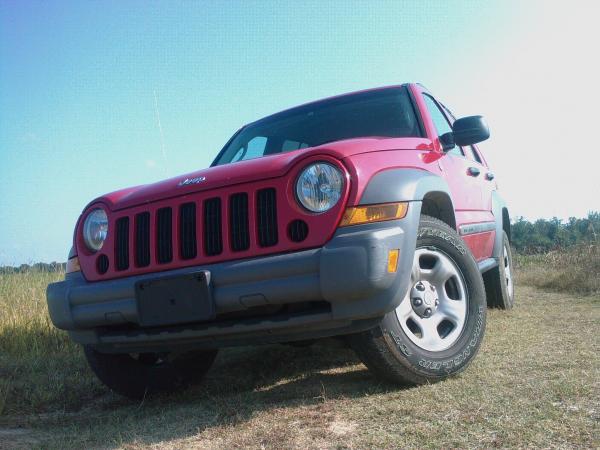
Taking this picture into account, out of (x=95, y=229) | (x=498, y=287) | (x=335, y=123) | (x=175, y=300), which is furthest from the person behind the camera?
(x=498, y=287)

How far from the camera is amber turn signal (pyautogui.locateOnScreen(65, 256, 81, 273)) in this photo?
298cm

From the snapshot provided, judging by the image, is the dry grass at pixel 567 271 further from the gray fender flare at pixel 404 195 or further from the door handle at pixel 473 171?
the gray fender flare at pixel 404 195

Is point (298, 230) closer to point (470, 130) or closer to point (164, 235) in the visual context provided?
point (164, 235)

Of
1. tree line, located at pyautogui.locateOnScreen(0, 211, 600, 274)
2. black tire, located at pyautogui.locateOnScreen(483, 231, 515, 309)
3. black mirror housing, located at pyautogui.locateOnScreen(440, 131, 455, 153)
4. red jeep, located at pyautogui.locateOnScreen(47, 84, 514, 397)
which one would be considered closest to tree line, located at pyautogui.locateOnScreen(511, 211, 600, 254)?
tree line, located at pyautogui.locateOnScreen(0, 211, 600, 274)

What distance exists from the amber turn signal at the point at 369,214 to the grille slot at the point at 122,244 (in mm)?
1248

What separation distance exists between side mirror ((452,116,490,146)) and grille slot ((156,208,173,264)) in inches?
81.3

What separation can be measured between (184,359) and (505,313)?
3.44 meters

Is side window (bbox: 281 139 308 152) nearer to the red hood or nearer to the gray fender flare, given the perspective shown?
the red hood

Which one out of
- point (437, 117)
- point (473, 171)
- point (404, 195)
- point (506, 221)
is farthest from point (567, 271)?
point (404, 195)

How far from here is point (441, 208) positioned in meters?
3.35

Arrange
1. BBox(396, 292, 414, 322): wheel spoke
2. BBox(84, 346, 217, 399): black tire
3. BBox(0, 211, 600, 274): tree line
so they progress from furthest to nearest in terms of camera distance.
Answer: BBox(0, 211, 600, 274): tree line → BBox(84, 346, 217, 399): black tire → BBox(396, 292, 414, 322): wheel spoke

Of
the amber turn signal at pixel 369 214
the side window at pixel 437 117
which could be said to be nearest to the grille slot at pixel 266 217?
the amber turn signal at pixel 369 214

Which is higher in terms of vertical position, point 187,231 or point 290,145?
point 290,145

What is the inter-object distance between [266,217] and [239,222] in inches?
5.7
